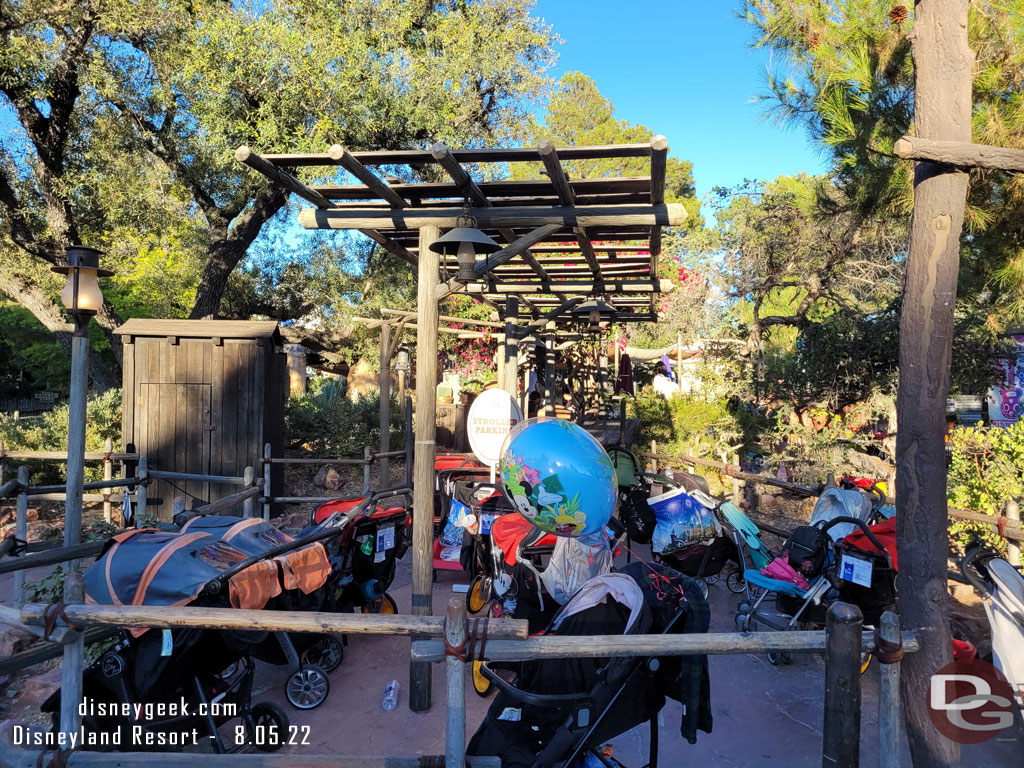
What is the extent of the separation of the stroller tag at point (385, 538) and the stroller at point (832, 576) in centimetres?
267

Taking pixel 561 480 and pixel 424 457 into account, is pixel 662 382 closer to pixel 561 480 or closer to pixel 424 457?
pixel 424 457

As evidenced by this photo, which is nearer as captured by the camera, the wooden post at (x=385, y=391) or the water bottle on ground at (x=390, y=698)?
the water bottle on ground at (x=390, y=698)

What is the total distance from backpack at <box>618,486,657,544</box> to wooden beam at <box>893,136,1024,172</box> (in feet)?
12.2

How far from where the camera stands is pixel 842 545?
439 cm

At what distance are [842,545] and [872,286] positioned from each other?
27.3ft

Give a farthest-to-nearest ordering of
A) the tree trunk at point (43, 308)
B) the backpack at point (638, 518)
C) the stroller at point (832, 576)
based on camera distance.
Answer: the tree trunk at point (43, 308) → the backpack at point (638, 518) → the stroller at point (832, 576)

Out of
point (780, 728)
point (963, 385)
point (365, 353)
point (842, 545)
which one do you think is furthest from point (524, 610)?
point (365, 353)

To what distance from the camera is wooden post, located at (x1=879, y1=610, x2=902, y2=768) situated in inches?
103

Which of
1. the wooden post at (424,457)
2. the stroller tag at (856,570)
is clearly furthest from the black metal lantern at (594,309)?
the stroller tag at (856,570)

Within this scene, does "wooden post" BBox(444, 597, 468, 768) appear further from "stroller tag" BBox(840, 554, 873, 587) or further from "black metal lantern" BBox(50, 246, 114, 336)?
"black metal lantern" BBox(50, 246, 114, 336)

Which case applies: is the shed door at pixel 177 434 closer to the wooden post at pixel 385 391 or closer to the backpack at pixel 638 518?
the wooden post at pixel 385 391

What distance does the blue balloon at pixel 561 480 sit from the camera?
360 cm

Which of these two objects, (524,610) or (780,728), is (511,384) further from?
(780,728)

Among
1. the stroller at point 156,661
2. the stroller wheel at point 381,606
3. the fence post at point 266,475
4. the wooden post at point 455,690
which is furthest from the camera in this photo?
the fence post at point 266,475
